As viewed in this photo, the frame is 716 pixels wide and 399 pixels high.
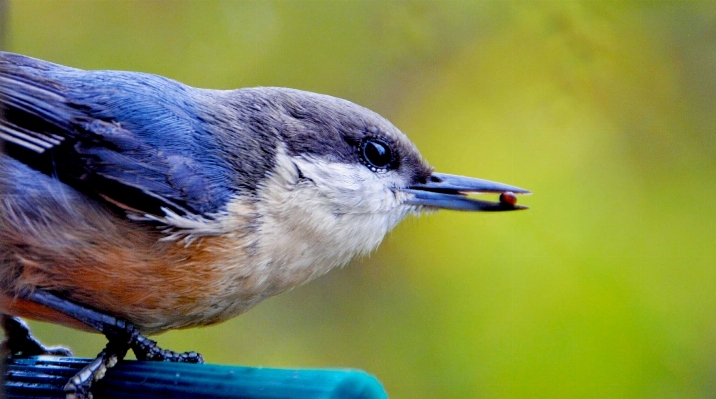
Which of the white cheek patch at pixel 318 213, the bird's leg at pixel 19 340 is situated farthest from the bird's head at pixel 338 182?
the bird's leg at pixel 19 340

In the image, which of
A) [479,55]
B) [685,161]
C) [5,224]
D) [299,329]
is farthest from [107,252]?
[685,161]

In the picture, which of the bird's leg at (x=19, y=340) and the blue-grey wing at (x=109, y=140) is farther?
the bird's leg at (x=19, y=340)

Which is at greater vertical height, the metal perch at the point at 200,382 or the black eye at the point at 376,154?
the black eye at the point at 376,154

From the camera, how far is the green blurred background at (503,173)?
7.38ft

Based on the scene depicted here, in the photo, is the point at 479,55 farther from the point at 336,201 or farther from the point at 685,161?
the point at 336,201

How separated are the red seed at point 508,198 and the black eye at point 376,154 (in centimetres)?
28

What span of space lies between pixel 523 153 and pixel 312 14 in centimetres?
90

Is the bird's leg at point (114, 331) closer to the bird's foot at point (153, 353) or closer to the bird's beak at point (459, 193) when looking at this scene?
the bird's foot at point (153, 353)

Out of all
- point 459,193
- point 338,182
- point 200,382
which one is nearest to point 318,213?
point 338,182

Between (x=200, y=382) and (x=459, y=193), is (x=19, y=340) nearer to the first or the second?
(x=200, y=382)

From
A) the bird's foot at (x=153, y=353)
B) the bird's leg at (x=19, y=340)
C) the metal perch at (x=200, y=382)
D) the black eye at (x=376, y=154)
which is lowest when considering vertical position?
the metal perch at (x=200, y=382)

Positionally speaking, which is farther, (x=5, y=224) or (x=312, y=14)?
(x=312, y=14)

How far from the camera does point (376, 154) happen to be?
6.20ft

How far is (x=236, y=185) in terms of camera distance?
5.51 ft
